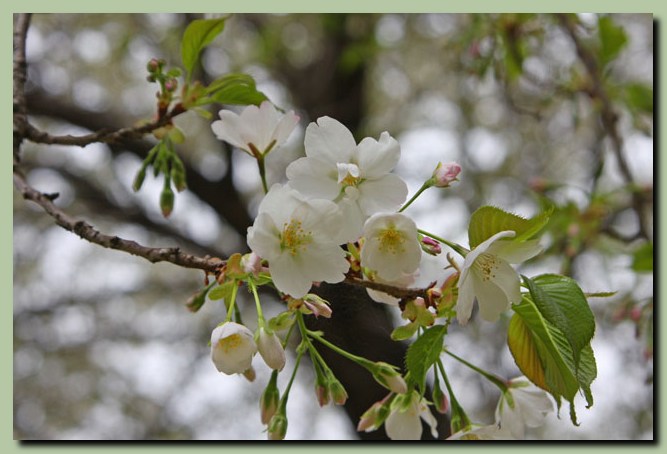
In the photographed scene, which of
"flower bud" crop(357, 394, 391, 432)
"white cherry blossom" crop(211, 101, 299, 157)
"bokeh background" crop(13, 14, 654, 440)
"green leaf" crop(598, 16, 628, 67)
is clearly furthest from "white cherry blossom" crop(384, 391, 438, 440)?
"green leaf" crop(598, 16, 628, 67)

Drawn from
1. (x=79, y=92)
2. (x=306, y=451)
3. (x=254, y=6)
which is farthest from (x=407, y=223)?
(x=79, y=92)

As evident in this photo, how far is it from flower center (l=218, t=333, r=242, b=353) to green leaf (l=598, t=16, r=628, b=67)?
107cm

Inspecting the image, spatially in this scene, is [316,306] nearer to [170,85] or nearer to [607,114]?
[170,85]

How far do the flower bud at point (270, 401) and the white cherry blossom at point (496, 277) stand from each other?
182 millimetres

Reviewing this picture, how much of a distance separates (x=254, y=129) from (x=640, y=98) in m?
1.06

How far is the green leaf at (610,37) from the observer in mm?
1247

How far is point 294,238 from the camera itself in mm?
447

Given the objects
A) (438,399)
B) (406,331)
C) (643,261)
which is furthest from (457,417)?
(643,261)

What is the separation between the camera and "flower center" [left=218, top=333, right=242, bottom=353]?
1.44 feet

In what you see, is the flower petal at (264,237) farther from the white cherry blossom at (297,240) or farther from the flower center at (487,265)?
the flower center at (487,265)

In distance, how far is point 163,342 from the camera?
207cm

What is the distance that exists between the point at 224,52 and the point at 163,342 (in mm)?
998

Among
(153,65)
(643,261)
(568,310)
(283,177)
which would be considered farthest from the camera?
(283,177)

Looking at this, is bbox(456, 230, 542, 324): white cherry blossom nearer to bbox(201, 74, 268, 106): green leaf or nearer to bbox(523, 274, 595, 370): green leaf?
bbox(523, 274, 595, 370): green leaf
